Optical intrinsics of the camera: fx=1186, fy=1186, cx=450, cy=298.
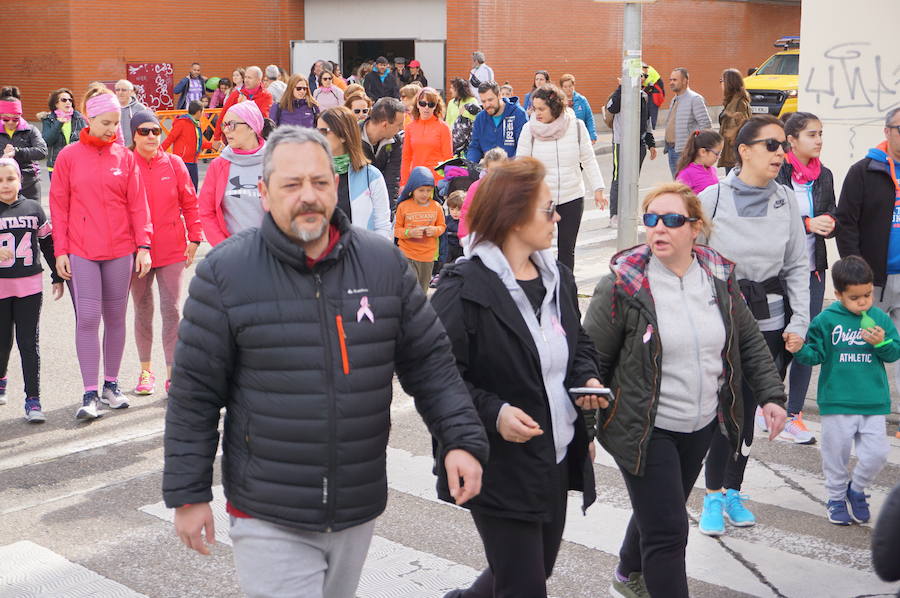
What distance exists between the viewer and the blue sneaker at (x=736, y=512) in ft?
19.8

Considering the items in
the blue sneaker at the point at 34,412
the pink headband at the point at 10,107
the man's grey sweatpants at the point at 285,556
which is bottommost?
the blue sneaker at the point at 34,412

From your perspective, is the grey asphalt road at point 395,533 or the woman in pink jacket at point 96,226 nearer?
the grey asphalt road at point 395,533

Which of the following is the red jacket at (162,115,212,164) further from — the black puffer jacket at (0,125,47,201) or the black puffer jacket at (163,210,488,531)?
the black puffer jacket at (163,210,488,531)

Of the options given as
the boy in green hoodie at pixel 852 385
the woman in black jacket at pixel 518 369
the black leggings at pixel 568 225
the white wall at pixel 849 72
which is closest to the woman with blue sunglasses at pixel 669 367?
the woman in black jacket at pixel 518 369

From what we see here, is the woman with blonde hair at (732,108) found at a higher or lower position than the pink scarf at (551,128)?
higher

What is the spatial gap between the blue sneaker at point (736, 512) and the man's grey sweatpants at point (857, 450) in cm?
48

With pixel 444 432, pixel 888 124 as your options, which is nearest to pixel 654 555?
pixel 444 432

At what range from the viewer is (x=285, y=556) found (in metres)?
3.51

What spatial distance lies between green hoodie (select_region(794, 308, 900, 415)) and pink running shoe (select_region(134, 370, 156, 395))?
15.1ft

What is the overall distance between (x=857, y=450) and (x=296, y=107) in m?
11.0

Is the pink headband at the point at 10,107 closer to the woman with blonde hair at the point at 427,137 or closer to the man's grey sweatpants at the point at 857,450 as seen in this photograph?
the woman with blonde hair at the point at 427,137

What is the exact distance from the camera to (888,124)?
712cm

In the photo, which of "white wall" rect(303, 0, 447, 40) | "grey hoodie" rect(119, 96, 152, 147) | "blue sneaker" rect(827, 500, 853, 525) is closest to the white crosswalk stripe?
"blue sneaker" rect(827, 500, 853, 525)

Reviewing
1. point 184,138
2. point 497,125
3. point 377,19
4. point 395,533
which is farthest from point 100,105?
point 377,19
